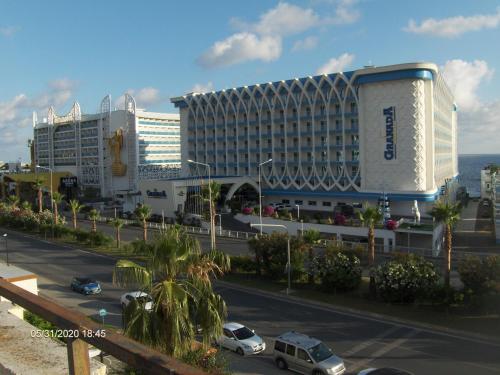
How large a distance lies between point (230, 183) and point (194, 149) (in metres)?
16.9

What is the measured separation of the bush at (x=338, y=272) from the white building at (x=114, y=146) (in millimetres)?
73921

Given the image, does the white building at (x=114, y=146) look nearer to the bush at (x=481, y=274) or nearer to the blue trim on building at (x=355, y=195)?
the blue trim on building at (x=355, y=195)

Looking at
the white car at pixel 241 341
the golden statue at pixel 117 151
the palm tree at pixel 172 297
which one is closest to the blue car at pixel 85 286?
the white car at pixel 241 341

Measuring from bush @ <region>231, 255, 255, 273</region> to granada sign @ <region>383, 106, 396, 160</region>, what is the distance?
1380 inches

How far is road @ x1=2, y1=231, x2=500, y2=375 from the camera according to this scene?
68.3ft

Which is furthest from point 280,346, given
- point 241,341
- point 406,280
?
point 406,280

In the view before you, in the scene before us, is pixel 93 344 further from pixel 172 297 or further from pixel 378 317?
pixel 378 317

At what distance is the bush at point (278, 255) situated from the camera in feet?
113

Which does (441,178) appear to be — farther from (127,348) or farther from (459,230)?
(127,348)

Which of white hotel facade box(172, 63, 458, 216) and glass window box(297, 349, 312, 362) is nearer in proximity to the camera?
glass window box(297, 349, 312, 362)

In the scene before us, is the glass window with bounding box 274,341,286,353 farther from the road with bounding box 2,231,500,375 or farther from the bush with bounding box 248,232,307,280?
the bush with bounding box 248,232,307,280

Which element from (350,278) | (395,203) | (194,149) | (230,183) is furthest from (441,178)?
(350,278)

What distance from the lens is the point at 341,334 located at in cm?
2491

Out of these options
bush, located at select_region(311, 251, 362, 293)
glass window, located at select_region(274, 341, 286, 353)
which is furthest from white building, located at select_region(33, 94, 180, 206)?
glass window, located at select_region(274, 341, 286, 353)
